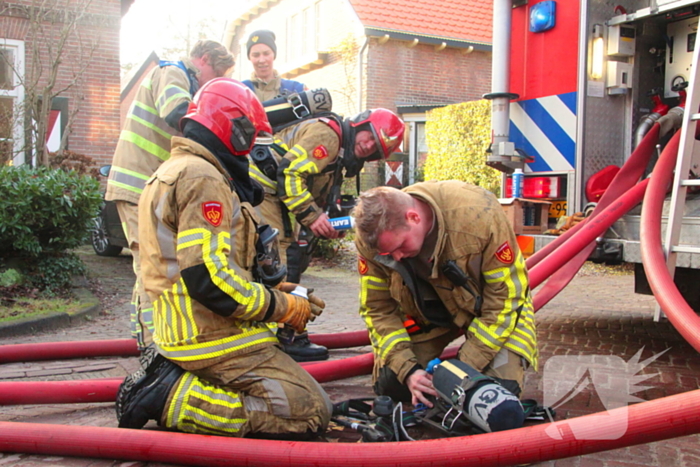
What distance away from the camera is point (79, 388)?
2.97m

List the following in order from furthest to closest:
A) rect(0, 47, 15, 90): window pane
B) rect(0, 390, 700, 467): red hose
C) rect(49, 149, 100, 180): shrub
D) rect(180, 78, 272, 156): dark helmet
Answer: rect(0, 47, 15, 90): window pane → rect(49, 149, 100, 180): shrub → rect(180, 78, 272, 156): dark helmet → rect(0, 390, 700, 467): red hose

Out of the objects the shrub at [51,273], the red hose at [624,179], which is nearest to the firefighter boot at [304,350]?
the red hose at [624,179]

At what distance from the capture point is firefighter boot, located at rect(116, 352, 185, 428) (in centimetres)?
266

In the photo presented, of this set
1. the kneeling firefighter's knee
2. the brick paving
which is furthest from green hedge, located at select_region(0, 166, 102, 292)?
the kneeling firefighter's knee

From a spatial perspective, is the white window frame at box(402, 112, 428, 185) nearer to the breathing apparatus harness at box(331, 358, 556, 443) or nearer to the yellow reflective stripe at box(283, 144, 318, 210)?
the yellow reflective stripe at box(283, 144, 318, 210)

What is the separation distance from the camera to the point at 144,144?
3.85 metres

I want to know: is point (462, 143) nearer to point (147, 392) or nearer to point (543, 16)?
point (543, 16)

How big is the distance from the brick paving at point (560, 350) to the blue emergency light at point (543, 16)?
7.46 ft

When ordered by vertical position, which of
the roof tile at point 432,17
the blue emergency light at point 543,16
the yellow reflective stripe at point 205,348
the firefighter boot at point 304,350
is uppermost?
the roof tile at point 432,17

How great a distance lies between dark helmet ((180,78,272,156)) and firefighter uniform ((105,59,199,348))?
86 cm

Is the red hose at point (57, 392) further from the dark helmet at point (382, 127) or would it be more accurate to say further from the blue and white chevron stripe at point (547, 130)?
the blue and white chevron stripe at point (547, 130)

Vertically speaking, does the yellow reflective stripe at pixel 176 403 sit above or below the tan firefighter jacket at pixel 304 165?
below

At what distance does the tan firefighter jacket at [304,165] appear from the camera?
160 inches

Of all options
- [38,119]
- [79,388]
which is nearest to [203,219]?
[79,388]
